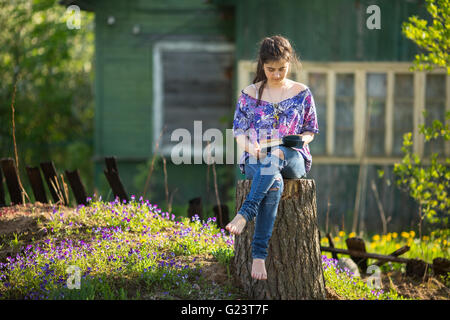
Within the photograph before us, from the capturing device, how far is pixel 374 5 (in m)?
9.14

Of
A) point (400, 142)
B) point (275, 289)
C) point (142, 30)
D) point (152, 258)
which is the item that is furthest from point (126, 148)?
point (275, 289)

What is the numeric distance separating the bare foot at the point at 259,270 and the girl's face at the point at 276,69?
1.46m

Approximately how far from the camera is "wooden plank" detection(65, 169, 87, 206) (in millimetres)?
6129

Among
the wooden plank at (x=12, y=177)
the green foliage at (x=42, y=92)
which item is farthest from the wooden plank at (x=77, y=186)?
the green foliage at (x=42, y=92)

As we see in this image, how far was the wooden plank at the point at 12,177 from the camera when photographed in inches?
244

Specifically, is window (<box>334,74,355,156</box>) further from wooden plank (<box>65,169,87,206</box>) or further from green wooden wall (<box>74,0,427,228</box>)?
wooden plank (<box>65,169,87,206</box>)

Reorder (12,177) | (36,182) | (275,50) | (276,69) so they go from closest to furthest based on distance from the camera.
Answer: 1. (275,50)
2. (276,69)
3. (12,177)
4. (36,182)

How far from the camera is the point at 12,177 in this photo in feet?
20.3

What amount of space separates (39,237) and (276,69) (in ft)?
9.30

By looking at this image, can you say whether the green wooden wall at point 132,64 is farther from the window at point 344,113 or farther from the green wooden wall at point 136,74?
the window at point 344,113

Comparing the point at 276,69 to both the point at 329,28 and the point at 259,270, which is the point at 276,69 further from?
the point at 329,28

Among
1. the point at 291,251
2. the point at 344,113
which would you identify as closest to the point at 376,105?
the point at 344,113

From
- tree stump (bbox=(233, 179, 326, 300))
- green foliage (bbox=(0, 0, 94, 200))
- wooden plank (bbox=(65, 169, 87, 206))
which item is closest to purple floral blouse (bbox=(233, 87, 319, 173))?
tree stump (bbox=(233, 179, 326, 300))
